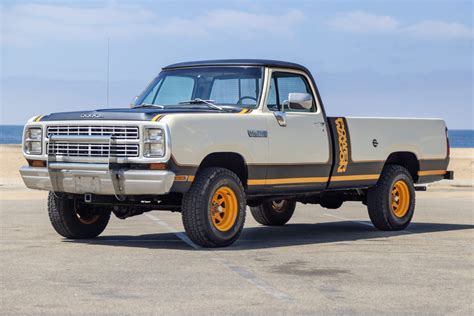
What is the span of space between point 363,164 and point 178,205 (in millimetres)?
3333

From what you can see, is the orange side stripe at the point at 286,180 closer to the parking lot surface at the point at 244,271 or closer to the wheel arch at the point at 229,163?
the wheel arch at the point at 229,163

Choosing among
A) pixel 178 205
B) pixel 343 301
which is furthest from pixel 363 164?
pixel 343 301

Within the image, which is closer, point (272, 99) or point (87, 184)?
point (87, 184)

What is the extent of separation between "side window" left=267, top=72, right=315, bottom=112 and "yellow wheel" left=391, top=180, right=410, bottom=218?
7.42ft

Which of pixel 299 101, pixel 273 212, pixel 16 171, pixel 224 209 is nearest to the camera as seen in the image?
pixel 224 209

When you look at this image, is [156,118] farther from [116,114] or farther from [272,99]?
[272,99]

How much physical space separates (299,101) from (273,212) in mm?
3615

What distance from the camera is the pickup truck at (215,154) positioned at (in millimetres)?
11445

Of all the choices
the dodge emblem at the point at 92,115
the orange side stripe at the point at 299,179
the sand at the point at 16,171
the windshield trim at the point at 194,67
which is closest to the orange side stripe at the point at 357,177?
the orange side stripe at the point at 299,179

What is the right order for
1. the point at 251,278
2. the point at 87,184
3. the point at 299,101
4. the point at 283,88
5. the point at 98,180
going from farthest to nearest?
1. the point at 283,88
2. the point at 299,101
3. the point at 87,184
4. the point at 98,180
5. the point at 251,278

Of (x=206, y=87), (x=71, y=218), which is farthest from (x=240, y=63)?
(x=71, y=218)

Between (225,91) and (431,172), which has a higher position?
(225,91)

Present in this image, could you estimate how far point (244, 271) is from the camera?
989cm

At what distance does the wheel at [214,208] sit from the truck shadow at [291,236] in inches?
8.4
